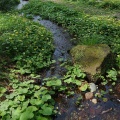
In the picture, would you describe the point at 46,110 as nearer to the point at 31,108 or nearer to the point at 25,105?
the point at 31,108

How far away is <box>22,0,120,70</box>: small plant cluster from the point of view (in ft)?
30.5

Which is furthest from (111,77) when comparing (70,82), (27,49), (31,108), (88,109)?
(27,49)

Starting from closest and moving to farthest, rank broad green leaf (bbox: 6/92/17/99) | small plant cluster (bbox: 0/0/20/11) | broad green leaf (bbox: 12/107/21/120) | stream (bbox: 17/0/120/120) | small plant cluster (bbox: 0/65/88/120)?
broad green leaf (bbox: 12/107/21/120)
small plant cluster (bbox: 0/65/88/120)
stream (bbox: 17/0/120/120)
broad green leaf (bbox: 6/92/17/99)
small plant cluster (bbox: 0/0/20/11)

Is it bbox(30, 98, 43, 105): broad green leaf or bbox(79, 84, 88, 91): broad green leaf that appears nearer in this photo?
bbox(30, 98, 43, 105): broad green leaf

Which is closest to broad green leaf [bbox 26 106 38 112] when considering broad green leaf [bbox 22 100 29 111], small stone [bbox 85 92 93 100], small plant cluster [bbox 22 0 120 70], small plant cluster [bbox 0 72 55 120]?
small plant cluster [bbox 0 72 55 120]

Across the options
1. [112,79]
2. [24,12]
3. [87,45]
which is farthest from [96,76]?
[24,12]

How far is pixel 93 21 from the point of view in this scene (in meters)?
11.9

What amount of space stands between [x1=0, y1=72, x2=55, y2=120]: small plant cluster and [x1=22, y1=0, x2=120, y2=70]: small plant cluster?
3.27m

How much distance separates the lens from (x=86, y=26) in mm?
11344

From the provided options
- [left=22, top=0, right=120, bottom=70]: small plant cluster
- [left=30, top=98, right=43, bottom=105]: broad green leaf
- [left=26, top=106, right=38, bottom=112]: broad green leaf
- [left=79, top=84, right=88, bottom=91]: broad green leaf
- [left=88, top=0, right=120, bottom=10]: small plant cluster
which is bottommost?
[left=88, top=0, right=120, bottom=10]: small plant cluster

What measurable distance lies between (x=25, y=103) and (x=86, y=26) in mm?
6851

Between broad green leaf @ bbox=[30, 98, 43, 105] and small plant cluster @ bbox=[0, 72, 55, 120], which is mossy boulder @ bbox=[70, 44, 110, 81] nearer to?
small plant cluster @ bbox=[0, 72, 55, 120]

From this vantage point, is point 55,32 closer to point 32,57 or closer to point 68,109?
point 32,57

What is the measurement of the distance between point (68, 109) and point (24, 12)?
1133 cm
